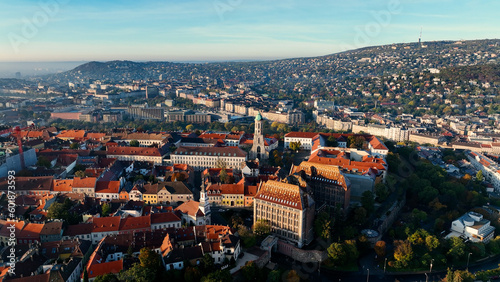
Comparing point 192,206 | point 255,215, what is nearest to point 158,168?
point 192,206

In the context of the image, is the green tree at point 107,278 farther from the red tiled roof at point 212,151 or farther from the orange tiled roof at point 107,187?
the red tiled roof at point 212,151

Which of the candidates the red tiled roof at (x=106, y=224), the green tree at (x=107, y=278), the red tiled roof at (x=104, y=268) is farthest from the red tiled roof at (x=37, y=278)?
the red tiled roof at (x=106, y=224)

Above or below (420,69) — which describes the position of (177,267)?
below

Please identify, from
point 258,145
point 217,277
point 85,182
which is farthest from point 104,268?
point 258,145

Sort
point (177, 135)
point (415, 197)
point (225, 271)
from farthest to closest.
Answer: point (177, 135), point (415, 197), point (225, 271)

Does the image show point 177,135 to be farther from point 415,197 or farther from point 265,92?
point 265,92

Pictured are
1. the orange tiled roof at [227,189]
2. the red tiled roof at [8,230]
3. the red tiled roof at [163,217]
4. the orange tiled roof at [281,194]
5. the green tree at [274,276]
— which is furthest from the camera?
the orange tiled roof at [227,189]

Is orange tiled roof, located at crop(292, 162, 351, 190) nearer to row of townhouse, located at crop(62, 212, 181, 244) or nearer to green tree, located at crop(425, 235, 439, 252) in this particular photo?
green tree, located at crop(425, 235, 439, 252)

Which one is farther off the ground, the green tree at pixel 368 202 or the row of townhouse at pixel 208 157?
the row of townhouse at pixel 208 157

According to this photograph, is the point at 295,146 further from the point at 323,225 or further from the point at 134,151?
the point at 323,225
